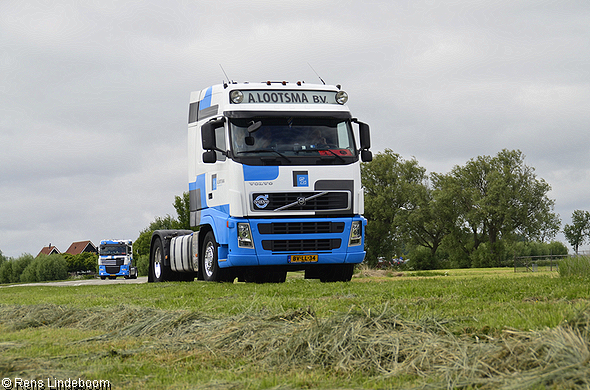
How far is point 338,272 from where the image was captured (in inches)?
593

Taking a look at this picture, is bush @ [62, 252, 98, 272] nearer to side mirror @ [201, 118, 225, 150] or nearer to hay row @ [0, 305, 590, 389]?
side mirror @ [201, 118, 225, 150]

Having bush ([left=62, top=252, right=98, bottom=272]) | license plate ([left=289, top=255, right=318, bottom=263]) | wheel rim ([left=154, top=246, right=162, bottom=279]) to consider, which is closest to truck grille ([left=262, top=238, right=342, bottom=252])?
license plate ([left=289, top=255, right=318, bottom=263])

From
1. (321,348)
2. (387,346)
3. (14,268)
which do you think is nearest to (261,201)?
(321,348)

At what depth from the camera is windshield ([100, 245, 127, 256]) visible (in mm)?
50406

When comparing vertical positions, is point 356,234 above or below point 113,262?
below

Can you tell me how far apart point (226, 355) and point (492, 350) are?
75.8 inches

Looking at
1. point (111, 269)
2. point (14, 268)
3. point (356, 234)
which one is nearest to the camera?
point (356, 234)

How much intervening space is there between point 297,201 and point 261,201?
77cm

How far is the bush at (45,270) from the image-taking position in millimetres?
76562

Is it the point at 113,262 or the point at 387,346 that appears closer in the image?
the point at 387,346

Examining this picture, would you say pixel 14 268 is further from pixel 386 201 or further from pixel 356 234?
pixel 356 234

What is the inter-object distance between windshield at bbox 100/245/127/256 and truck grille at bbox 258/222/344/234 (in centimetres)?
3957

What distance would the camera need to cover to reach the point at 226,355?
4.67 meters

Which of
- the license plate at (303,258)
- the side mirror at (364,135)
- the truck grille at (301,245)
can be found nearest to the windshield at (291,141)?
the side mirror at (364,135)
